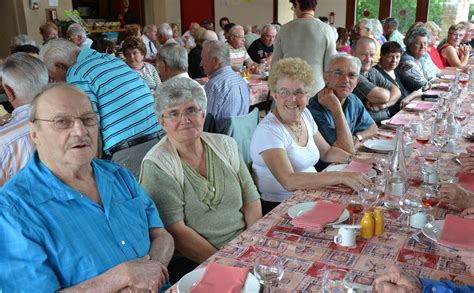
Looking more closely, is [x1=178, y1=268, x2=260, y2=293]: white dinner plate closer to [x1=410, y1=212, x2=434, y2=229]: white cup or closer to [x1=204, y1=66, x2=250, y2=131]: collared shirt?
[x1=410, y1=212, x2=434, y2=229]: white cup

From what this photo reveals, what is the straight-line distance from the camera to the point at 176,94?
2115 millimetres

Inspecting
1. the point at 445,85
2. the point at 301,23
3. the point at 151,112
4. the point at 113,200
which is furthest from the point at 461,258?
the point at 445,85

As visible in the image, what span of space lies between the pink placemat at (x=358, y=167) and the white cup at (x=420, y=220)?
61cm

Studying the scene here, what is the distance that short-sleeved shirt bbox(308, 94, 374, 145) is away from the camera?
3.12m

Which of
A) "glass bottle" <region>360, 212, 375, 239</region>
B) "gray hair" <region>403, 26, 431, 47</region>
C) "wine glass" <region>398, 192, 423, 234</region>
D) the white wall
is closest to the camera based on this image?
"glass bottle" <region>360, 212, 375, 239</region>

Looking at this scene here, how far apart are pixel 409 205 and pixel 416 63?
13.1ft

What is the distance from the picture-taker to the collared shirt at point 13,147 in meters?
2.43

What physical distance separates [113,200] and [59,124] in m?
0.34

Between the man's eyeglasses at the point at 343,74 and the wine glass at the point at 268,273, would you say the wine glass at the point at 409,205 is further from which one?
the man's eyeglasses at the point at 343,74

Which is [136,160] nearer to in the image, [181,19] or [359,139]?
[359,139]

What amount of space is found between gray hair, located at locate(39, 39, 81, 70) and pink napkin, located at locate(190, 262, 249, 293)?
264 cm

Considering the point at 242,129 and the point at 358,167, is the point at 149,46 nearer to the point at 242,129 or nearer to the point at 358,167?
the point at 242,129

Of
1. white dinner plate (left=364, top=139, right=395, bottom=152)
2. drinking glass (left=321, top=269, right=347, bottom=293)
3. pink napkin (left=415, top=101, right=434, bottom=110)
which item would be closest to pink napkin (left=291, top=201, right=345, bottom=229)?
drinking glass (left=321, top=269, right=347, bottom=293)

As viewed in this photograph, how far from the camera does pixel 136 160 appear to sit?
2.71 metres
